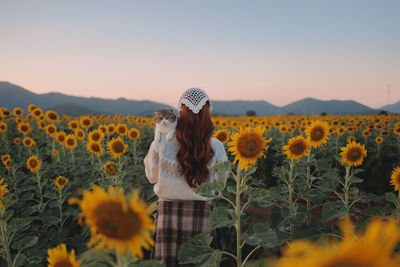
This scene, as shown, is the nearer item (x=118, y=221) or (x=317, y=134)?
(x=118, y=221)

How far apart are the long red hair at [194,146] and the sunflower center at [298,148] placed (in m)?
1.05

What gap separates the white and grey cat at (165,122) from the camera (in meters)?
2.11

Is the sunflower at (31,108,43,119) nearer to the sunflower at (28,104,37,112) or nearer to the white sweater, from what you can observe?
the sunflower at (28,104,37,112)

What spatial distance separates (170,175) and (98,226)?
1.62m

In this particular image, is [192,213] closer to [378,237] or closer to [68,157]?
[378,237]

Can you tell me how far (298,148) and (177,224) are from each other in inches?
60.6

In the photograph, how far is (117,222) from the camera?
0.60 meters

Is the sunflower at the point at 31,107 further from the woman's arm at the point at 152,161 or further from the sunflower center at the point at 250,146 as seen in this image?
the sunflower center at the point at 250,146

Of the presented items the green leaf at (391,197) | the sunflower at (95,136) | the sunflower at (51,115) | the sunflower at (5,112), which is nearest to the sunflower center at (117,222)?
the green leaf at (391,197)

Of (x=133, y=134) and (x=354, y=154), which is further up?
(x=354, y=154)

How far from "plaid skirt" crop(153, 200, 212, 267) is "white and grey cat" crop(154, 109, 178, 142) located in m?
0.68

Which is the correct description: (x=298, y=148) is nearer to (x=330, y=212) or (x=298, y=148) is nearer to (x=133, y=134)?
(x=330, y=212)

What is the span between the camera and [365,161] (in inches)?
245

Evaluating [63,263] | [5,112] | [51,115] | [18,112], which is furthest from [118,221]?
[18,112]
